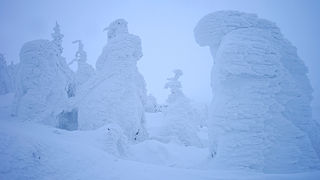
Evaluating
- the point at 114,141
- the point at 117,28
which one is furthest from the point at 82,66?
the point at 114,141

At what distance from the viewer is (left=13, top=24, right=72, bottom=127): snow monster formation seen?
1736 cm

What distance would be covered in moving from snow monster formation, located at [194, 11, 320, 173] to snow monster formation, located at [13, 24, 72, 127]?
12854 millimetres

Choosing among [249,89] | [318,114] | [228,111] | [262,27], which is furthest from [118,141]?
[318,114]

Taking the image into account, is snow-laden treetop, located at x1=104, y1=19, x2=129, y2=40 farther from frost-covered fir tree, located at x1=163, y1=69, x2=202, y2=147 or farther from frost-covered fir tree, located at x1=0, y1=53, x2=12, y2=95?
frost-covered fir tree, located at x1=0, y1=53, x2=12, y2=95

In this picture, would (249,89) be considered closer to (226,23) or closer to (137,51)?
(226,23)

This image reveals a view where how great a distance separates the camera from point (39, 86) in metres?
18.2

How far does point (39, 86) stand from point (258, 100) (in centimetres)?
1654

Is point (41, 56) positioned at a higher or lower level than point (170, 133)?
higher

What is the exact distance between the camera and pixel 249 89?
10.9 meters

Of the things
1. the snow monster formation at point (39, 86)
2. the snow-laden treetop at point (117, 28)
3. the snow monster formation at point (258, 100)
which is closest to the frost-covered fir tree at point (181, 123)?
the snow-laden treetop at point (117, 28)

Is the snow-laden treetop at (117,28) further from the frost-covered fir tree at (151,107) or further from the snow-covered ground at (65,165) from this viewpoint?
the frost-covered fir tree at (151,107)

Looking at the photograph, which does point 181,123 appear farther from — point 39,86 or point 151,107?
point 151,107

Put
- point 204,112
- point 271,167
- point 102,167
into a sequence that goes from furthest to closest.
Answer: point 204,112 → point 271,167 → point 102,167

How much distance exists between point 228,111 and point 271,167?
9.95ft
